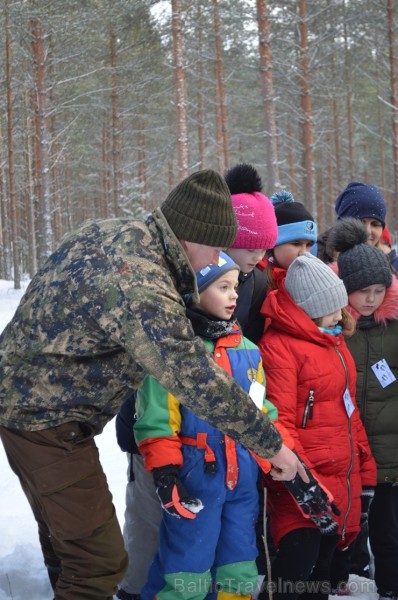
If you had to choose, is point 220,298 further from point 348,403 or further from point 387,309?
point 387,309

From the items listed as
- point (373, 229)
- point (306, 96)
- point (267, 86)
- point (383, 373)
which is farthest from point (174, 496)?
point (306, 96)

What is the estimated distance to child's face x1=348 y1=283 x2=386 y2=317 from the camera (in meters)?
3.12

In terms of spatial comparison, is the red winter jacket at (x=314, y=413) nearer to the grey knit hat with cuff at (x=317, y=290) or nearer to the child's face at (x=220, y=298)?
the grey knit hat with cuff at (x=317, y=290)

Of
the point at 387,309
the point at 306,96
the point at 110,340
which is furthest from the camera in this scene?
the point at 306,96

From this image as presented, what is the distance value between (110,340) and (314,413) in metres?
1.24

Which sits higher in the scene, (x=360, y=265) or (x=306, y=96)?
(x=306, y=96)

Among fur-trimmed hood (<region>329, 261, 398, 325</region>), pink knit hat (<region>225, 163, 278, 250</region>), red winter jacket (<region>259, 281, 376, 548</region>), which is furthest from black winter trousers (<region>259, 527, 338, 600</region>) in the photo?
pink knit hat (<region>225, 163, 278, 250</region>)

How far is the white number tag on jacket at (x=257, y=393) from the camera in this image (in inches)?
98.3

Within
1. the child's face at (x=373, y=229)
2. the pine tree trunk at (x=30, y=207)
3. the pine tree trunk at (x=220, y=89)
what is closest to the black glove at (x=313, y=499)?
the child's face at (x=373, y=229)

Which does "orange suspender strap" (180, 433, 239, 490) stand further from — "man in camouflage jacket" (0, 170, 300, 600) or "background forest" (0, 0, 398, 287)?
"background forest" (0, 0, 398, 287)

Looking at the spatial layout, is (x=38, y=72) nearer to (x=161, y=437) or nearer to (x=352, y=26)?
(x=352, y=26)

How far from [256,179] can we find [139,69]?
17.1m

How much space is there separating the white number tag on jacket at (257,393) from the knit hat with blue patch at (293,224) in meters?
1.11

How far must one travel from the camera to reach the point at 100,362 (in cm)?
200
